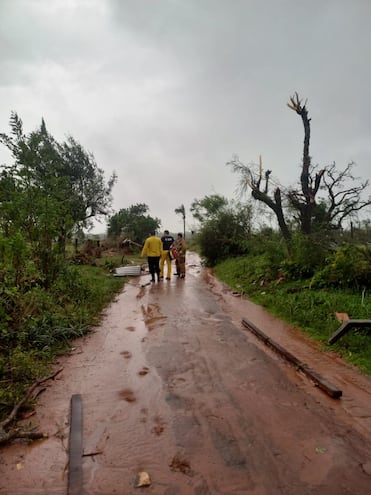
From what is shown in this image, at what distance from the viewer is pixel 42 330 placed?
5121 millimetres

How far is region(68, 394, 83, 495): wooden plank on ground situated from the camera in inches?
86.0

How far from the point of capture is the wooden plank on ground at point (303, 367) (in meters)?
3.50

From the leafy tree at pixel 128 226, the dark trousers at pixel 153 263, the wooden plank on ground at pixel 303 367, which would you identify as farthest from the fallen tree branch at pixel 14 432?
the leafy tree at pixel 128 226

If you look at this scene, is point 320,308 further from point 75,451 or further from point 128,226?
point 128,226

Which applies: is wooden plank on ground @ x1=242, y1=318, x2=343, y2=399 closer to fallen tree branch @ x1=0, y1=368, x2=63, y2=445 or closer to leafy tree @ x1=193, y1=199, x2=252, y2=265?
fallen tree branch @ x1=0, y1=368, x2=63, y2=445

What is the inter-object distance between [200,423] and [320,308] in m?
4.69

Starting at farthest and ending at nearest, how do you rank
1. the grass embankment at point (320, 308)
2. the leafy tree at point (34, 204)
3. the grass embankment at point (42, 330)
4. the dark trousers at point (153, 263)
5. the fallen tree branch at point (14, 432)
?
the dark trousers at point (153, 263)
the leafy tree at point (34, 204)
the grass embankment at point (320, 308)
the grass embankment at point (42, 330)
the fallen tree branch at point (14, 432)

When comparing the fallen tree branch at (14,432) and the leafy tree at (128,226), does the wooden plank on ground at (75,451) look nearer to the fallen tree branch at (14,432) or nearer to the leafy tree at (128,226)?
the fallen tree branch at (14,432)

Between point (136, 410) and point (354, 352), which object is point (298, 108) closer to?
point (354, 352)

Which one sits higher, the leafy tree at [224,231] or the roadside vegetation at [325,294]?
the leafy tree at [224,231]

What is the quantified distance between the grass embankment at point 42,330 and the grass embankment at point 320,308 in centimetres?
426

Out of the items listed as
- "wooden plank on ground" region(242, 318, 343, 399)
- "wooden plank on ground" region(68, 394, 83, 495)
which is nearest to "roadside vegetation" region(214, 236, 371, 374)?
"wooden plank on ground" region(242, 318, 343, 399)

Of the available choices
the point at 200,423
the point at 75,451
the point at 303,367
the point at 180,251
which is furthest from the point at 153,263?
the point at 75,451

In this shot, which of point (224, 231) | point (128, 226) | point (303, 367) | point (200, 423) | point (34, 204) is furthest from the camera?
point (128, 226)
